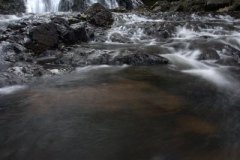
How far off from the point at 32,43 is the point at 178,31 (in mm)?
6440

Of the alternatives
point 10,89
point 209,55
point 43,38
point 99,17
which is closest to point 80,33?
point 43,38

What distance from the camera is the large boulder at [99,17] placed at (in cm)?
1697

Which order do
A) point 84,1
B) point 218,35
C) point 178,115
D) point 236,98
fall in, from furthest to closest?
1. point 84,1
2. point 218,35
3. point 236,98
4. point 178,115

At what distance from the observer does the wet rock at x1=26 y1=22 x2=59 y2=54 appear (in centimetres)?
1156

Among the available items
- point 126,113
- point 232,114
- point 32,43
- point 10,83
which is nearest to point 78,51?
point 32,43

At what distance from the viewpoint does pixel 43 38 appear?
1185 centimetres

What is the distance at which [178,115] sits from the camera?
6.04m

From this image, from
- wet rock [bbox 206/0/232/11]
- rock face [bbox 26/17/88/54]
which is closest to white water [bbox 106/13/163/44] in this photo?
rock face [bbox 26/17/88/54]

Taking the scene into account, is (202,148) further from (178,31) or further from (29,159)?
(178,31)

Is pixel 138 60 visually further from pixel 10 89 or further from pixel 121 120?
pixel 121 120

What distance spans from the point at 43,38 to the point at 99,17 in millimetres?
6181

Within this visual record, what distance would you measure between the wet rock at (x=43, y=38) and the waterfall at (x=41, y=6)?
723 inches

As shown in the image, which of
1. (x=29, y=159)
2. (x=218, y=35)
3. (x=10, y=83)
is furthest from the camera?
(x=218, y=35)

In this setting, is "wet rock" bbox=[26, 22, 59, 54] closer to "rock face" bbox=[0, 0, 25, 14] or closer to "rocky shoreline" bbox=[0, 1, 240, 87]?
"rocky shoreline" bbox=[0, 1, 240, 87]
